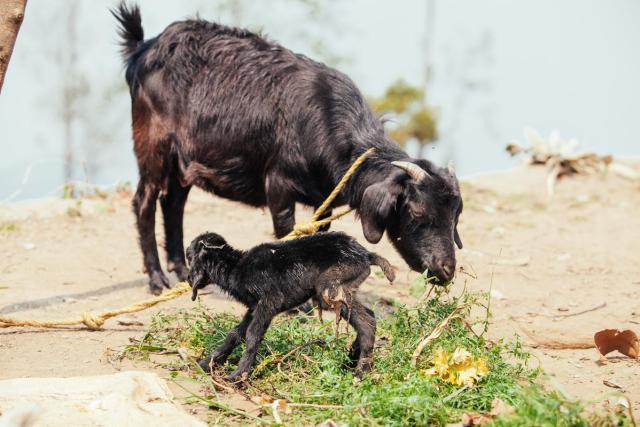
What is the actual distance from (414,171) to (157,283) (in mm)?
3026

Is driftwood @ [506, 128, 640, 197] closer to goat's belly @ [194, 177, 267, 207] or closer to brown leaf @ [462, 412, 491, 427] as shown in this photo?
goat's belly @ [194, 177, 267, 207]

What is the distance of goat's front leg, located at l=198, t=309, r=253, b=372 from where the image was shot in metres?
4.72

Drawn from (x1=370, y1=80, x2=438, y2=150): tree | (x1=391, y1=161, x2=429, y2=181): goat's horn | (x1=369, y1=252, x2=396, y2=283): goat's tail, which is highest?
(x1=391, y1=161, x2=429, y2=181): goat's horn

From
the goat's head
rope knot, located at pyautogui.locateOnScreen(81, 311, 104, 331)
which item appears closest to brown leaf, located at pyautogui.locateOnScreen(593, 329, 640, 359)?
the goat's head

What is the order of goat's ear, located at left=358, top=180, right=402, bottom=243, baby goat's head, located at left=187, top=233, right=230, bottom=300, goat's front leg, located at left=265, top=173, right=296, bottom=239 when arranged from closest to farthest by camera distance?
1. baby goat's head, located at left=187, top=233, right=230, bottom=300
2. goat's ear, located at left=358, top=180, right=402, bottom=243
3. goat's front leg, located at left=265, top=173, right=296, bottom=239

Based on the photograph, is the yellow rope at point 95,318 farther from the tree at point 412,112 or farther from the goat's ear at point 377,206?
the tree at point 412,112

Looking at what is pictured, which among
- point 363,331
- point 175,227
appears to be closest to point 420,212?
point 363,331

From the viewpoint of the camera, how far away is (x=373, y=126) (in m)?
6.47

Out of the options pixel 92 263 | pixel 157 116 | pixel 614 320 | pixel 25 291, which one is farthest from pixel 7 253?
pixel 614 320

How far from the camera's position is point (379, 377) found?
441 centimetres

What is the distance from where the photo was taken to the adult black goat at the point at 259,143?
5.59m

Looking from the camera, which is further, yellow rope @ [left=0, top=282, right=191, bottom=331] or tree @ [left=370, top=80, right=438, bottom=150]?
tree @ [left=370, top=80, right=438, bottom=150]

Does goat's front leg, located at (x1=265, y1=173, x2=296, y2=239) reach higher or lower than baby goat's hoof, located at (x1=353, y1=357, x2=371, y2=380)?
higher

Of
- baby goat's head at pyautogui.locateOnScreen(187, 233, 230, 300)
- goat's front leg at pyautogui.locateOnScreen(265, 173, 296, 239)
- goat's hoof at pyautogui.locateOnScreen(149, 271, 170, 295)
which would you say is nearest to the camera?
baby goat's head at pyautogui.locateOnScreen(187, 233, 230, 300)
